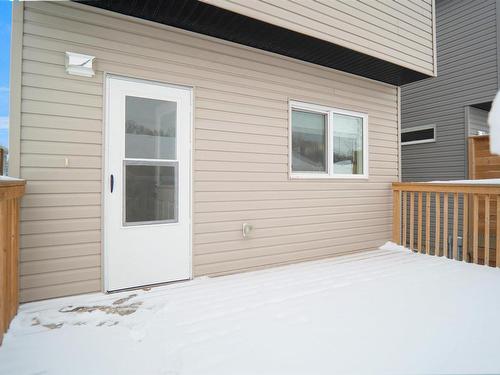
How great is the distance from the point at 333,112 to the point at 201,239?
2.64m

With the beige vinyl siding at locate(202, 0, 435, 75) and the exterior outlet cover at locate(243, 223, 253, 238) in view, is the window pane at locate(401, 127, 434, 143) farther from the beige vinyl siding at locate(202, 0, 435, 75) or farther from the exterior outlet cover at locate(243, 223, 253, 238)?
the exterior outlet cover at locate(243, 223, 253, 238)

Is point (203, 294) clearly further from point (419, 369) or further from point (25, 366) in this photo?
point (419, 369)

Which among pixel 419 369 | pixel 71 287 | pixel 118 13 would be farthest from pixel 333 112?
pixel 71 287

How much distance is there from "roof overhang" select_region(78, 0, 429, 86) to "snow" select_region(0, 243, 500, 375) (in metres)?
2.59

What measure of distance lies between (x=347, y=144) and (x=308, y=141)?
790 millimetres

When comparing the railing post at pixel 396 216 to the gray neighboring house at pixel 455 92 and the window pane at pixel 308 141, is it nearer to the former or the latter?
the window pane at pixel 308 141

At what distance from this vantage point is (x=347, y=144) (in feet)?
15.3

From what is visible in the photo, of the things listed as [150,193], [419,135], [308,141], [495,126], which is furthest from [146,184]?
[419,135]

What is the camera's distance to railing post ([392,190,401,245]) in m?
4.96

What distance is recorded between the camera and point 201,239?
130 inches

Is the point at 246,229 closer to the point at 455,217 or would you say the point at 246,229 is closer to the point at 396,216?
the point at 396,216

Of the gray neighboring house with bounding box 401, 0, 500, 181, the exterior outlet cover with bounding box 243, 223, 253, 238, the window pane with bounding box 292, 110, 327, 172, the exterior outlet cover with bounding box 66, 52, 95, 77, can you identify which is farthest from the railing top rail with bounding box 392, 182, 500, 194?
the exterior outlet cover with bounding box 66, 52, 95, 77

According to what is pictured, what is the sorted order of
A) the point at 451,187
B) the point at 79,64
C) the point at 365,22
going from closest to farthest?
1. the point at 79,64
2. the point at 365,22
3. the point at 451,187

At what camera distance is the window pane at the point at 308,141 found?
4117 millimetres
